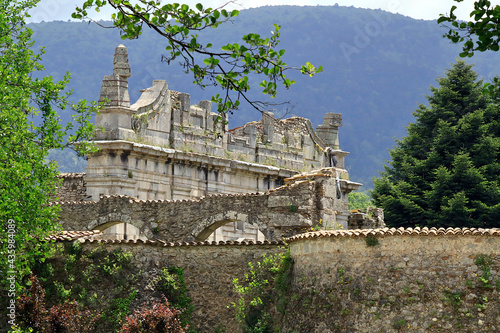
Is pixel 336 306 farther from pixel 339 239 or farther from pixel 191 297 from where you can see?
pixel 191 297

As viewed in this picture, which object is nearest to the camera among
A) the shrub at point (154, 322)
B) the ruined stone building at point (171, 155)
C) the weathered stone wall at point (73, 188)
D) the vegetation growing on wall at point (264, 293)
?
the shrub at point (154, 322)

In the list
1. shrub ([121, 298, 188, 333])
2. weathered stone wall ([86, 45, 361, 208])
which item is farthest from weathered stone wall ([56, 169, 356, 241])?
shrub ([121, 298, 188, 333])

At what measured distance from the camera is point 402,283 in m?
17.7

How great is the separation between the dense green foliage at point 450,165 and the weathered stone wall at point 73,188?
11720 millimetres

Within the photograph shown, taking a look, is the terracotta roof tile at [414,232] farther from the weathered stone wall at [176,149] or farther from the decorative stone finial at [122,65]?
the decorative stone finial at [122,65]

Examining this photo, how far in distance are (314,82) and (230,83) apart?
505 feet

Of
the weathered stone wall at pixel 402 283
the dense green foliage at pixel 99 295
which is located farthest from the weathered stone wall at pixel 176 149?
the weathered stone wall at pixel 402 283

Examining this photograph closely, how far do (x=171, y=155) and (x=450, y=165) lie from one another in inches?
428

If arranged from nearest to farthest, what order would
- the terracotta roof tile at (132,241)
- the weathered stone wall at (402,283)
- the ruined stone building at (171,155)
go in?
the weathered stone wall at (402,283), the terracotta roof tile at (132,241), the ruined stone building at (171,155)

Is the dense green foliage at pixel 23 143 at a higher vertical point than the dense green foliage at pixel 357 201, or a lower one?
lower

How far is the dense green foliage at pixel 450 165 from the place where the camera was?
32.1 metres

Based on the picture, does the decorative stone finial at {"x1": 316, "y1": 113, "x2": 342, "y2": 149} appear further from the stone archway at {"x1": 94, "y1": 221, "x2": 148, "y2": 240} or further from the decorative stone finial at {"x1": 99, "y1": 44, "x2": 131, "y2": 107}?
the stone archway at {"x1": 94, "y1": 221, "x2": 148, "y2": 240}

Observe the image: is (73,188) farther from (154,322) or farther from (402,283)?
(402,283)

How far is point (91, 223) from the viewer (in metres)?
25.5
